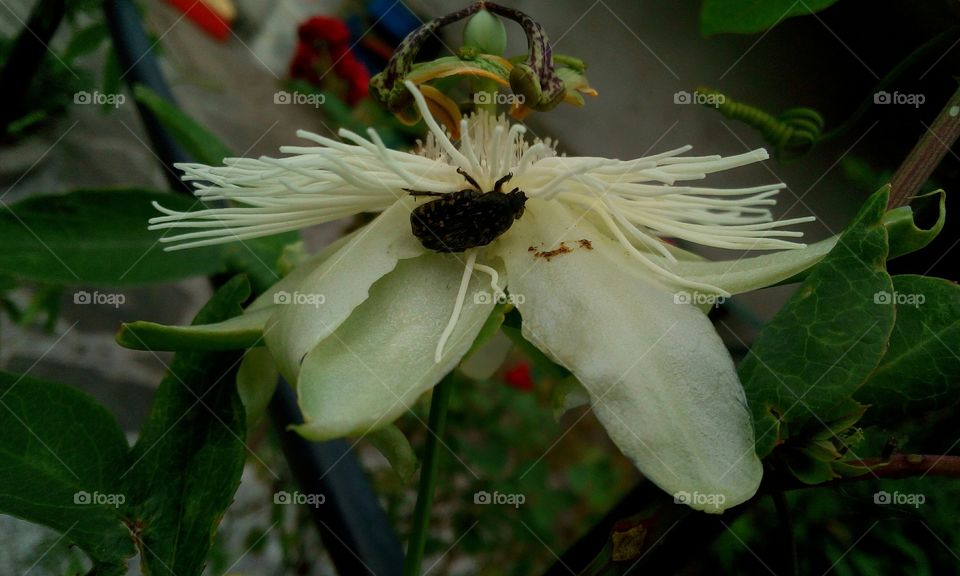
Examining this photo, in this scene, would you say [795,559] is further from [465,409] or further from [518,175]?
[465,409]

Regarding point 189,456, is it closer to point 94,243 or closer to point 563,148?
point 94,243

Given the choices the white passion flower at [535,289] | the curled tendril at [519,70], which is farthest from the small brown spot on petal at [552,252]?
the curled tendril at [519,70]

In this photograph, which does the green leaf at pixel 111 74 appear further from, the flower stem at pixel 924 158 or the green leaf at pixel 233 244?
the flower stem at pixel 924 158

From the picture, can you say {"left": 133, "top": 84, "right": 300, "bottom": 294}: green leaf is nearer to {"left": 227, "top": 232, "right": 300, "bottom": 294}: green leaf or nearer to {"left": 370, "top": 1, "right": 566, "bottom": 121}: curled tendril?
{"left": 227, "top": 232, "right": 300, "bottom": 294}: green leaf

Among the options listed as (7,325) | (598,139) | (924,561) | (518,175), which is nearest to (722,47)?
(598,139)

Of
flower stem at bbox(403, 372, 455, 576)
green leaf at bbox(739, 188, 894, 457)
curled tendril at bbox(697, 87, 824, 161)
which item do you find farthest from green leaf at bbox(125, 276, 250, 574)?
curled tendril at bbox(697, 87, 824, 161)
